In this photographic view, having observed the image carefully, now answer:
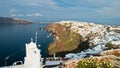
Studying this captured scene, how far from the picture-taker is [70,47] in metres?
88.9

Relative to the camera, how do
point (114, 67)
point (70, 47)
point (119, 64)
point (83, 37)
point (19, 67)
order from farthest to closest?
1. point (83, 37)
2. point (70, 47)
3. point (19, 67)
4. point (119, 64)
5. point (114, 67)

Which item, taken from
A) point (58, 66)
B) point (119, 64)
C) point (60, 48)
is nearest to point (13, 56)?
point (60, 48)

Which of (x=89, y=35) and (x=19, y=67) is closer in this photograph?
(x=19, y=67)

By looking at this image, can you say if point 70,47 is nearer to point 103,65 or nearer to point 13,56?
point 13,56

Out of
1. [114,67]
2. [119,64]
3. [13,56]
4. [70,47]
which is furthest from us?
[70,47]

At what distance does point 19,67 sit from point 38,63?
4.10m

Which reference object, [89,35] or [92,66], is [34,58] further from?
[89,35]

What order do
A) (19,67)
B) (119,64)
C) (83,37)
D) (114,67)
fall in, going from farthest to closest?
(83,37), (19,67), (119,64), (114,67)

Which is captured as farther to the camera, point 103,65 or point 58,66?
point 58,66

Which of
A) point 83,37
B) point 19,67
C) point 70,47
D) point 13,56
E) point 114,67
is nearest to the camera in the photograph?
point 114,67

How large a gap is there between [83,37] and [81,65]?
72568 millimetres

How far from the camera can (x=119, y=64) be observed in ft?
97.8

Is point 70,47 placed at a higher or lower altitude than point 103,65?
lower

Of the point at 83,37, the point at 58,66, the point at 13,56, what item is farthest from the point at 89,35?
the point at 58,66
